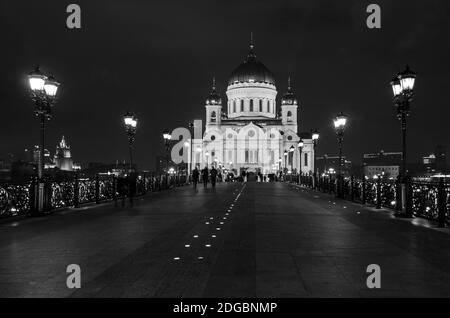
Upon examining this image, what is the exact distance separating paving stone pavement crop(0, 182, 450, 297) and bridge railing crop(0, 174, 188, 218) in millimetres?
1363

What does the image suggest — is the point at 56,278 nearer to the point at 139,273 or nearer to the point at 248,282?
the point at 139,273

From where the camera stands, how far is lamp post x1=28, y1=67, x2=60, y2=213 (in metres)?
20.0

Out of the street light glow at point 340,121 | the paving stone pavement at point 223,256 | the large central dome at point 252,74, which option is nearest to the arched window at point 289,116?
the large central dome at point 252,74

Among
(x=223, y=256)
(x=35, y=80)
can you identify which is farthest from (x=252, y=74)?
(x=223, y=256)

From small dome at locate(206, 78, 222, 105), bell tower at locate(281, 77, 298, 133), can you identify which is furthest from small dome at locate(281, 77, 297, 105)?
small dome at locate(206, 78, 222, 105)

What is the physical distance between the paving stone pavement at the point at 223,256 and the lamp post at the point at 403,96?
8.86 feet

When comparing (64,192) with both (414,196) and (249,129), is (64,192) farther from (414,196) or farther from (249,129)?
(249,129)

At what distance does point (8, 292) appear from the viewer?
747 cm

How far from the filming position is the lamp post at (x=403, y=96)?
64.4ft

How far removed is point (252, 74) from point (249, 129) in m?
12.5

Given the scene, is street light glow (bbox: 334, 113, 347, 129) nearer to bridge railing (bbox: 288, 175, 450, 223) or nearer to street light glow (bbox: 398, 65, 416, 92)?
bridge railing (bbox: 288, 175, 450, 223)

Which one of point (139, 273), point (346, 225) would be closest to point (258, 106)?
point (346, 225)

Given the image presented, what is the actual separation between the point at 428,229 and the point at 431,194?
108 inches
